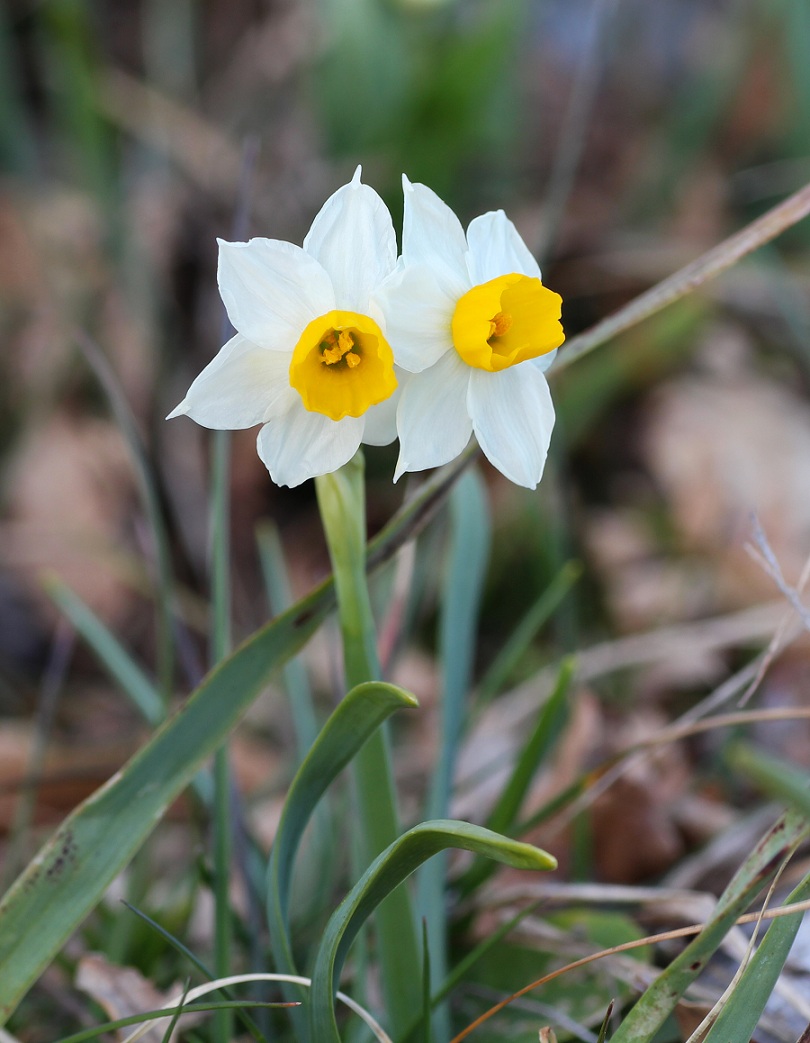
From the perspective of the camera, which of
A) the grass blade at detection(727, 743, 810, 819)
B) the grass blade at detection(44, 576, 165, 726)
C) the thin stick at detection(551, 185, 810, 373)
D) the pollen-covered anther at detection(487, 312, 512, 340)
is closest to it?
the grass blade at detection(727, 743, 810, 819)

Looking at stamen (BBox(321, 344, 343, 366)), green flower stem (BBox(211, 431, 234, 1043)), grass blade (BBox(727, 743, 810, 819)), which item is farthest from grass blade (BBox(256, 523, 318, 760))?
grass blade (BBox(727, 743, 810, 819))

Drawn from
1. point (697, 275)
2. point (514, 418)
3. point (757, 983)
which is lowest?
point (757, 983)

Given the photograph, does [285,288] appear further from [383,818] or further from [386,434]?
[383,818]

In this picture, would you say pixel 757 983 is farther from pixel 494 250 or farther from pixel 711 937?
pixel 494 250

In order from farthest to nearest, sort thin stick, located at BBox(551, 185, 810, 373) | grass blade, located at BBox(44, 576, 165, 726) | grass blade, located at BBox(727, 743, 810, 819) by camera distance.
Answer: grass blade, located at BBox(44, 576, 165, 726), thin stick, located at BBox(551, 185, 810, 373), grass blade, located at BBox(727, 743, 810, 819)

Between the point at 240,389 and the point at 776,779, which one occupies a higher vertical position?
the point at 240,389

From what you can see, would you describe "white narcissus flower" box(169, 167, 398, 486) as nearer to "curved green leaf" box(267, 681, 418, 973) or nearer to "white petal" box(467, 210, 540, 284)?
"white petal" box(467, 210, 540, 284)

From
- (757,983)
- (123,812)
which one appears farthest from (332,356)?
(757,983)
